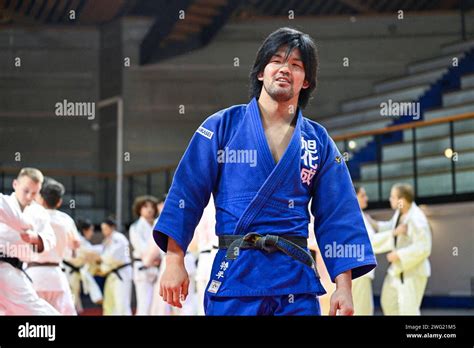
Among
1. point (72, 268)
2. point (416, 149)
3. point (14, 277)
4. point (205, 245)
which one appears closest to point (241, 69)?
point (416, 149)

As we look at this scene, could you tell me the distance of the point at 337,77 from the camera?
1052 centimetres

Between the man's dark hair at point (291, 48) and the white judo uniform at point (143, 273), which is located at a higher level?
the man's dark hair at point (291, 48)

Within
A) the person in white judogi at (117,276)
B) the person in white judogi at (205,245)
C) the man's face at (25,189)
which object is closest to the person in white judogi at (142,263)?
the person in white judogi at (117,276)

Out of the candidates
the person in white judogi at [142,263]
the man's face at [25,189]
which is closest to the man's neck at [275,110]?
the man's face at [25,189]

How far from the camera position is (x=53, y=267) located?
4.81m

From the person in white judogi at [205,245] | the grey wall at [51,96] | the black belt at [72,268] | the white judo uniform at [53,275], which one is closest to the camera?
the white judo uniform at [53,275]

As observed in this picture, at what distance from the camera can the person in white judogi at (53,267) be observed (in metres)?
4.75

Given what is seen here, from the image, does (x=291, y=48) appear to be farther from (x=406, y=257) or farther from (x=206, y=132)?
(x=406, y=257)

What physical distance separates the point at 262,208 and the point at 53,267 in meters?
2.78

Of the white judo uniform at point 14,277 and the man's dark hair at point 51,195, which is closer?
the white judo uniform at point 14,277

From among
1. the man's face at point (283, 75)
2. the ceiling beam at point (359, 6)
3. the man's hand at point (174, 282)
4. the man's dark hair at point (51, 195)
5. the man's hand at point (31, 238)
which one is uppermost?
the ceiling beam at point (359, 6)

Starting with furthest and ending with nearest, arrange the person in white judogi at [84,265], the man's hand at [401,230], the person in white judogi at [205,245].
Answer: the person in white judogi at [84,265] < the man's hand at [401,230] < the person in white judogi at [205,245]

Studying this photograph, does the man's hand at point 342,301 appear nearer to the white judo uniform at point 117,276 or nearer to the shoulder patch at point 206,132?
the shoulder patch at point 206,132
